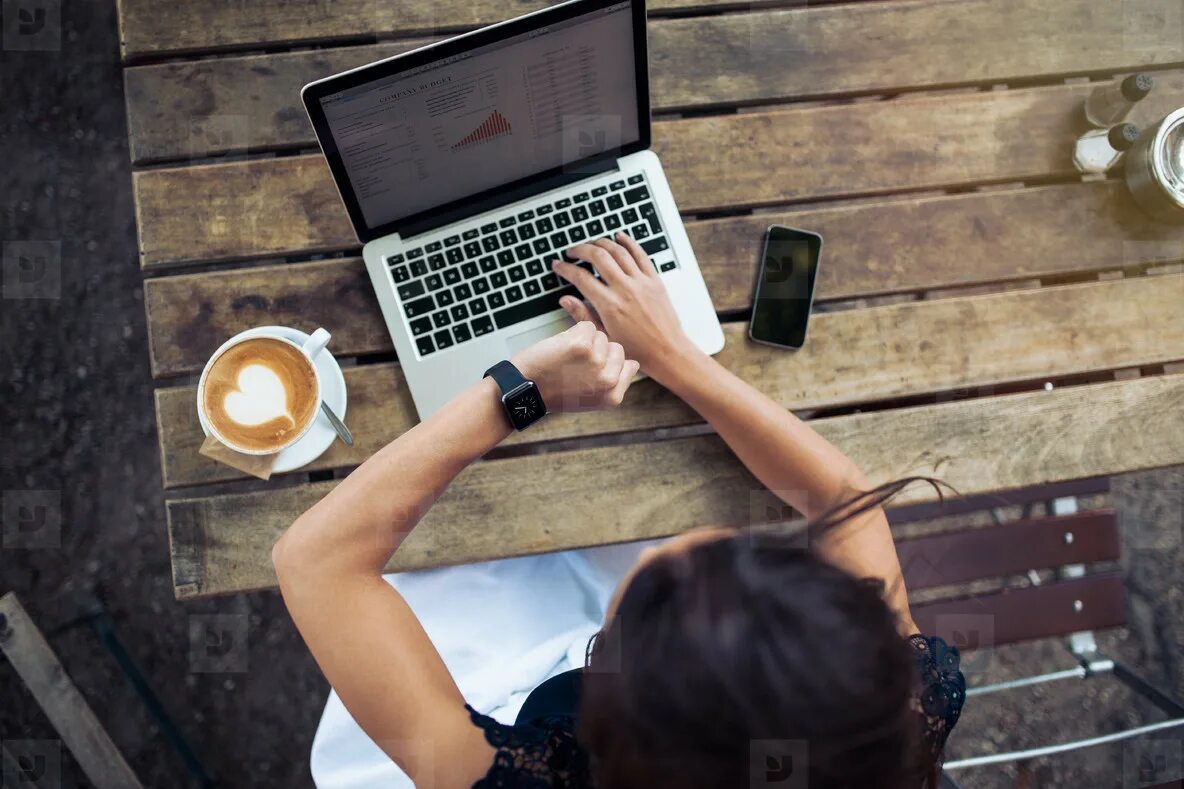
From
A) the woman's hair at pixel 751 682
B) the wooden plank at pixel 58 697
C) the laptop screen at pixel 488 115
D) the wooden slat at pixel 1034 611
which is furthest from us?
the wooden plank at pixel 58 697

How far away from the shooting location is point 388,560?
0.90 metres

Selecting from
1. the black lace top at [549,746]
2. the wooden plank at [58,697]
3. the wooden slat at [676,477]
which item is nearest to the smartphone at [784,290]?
the wooden slat at [676,477]

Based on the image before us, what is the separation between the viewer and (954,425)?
1.00 meters

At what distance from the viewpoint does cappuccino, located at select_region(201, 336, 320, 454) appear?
2.78 feet

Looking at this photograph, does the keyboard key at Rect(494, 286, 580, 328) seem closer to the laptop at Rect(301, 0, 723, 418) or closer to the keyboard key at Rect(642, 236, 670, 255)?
the laptop at Rect(301, 0, 723, 418)

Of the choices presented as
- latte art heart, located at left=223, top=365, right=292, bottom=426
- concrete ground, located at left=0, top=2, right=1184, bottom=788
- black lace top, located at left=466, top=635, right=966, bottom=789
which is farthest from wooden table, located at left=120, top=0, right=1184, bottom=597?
concrete ground, located at left=0, top=2, right=1184, bottom=788

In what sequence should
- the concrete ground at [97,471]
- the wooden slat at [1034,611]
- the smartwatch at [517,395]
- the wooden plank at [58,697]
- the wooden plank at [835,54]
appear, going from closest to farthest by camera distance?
the smartwatch at [517,395], the wooden plank at [835,54], the wooden slat at [1034,611], the wooden plank at [58,697], the concrete ground at [97,471]

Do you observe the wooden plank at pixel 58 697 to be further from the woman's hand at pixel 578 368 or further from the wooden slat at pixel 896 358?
the woman's hand at pixel 578 368

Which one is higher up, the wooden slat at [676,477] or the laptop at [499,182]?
the laptop at [499,182]

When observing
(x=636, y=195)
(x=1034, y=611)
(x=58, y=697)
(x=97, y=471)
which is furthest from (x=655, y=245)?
(x=97, y=471)

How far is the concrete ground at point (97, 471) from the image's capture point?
63.1 inches

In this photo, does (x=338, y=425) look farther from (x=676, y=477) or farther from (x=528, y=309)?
(x=676, y=477)

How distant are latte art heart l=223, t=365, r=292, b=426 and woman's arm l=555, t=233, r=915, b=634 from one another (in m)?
0.37

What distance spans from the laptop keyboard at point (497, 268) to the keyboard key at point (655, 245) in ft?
0.14
